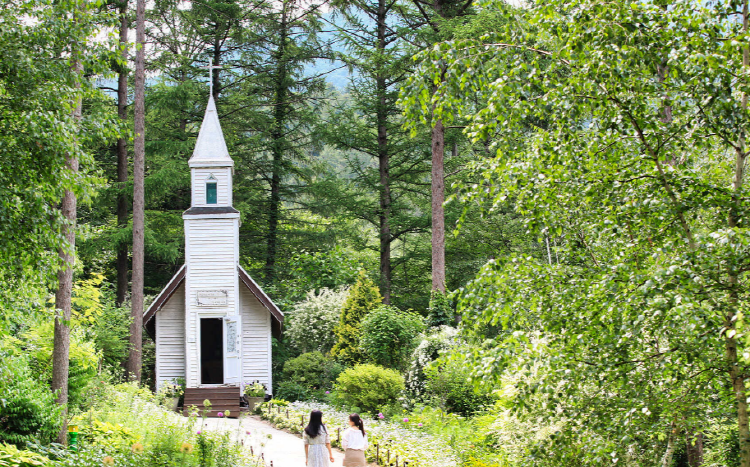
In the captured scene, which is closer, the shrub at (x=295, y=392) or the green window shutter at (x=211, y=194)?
the shrub at (x=295, y=392)

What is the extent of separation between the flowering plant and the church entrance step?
1.59 feet

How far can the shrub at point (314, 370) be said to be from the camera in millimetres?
18016

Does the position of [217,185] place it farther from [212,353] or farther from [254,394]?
[254,394]

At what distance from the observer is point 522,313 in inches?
202

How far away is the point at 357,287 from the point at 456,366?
5308mm

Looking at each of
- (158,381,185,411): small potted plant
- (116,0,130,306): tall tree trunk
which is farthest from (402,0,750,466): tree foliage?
(116,0,130,306): tall tree trunk

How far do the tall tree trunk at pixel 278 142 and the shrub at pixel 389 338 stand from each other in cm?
1038

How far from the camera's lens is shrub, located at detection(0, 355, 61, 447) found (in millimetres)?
8625

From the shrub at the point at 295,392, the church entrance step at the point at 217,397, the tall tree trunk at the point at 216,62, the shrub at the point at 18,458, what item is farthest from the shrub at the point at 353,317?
the tall tree trunk at the point at 216,62

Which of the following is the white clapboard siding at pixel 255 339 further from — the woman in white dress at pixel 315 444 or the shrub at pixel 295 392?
the woman in white dress at pixel 315 444

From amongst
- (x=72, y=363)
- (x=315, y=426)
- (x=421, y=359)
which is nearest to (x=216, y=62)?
(x=421, y=359)

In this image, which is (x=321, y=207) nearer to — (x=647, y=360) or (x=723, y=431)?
(x=723, y=431)

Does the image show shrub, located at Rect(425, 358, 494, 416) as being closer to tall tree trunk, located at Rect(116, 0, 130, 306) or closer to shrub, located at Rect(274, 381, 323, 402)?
shrub, located at Rect(274, 381, 323, 402)

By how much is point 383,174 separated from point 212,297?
28.5 feet
